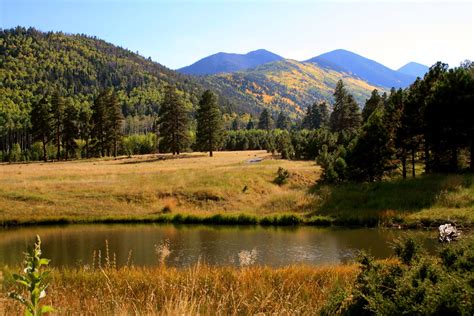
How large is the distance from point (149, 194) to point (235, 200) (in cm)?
922

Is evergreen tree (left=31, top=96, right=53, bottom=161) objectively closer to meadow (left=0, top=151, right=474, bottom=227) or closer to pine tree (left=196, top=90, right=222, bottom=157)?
pine tree (left=196, top=90, right=222, bottom=157)

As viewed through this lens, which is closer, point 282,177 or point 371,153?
point 371,153

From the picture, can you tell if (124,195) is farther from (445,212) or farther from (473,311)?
(473,311)

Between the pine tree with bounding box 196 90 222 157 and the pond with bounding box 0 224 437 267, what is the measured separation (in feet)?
145

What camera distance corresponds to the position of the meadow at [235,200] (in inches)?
1399

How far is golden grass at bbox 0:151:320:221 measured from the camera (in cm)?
3931

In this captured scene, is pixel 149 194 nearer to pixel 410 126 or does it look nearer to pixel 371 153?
pixel 371 153

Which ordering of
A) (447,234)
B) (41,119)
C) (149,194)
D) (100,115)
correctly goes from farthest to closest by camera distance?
(100,115) < (41,119) < (149,194) < (447,234)

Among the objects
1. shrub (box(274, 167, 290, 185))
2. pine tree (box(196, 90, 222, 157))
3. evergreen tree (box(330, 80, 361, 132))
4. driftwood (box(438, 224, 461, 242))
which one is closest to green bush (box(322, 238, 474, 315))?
driftwood (box(438, 224, 461, 242))

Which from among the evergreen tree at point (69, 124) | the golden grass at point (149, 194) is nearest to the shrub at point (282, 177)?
the golden grass at point (149, 194)

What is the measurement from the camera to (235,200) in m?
41.9

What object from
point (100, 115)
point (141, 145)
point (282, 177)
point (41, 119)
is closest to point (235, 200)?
point (282, 177)

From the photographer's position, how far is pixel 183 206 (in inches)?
1614

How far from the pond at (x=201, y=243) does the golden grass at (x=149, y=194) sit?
3.97m
